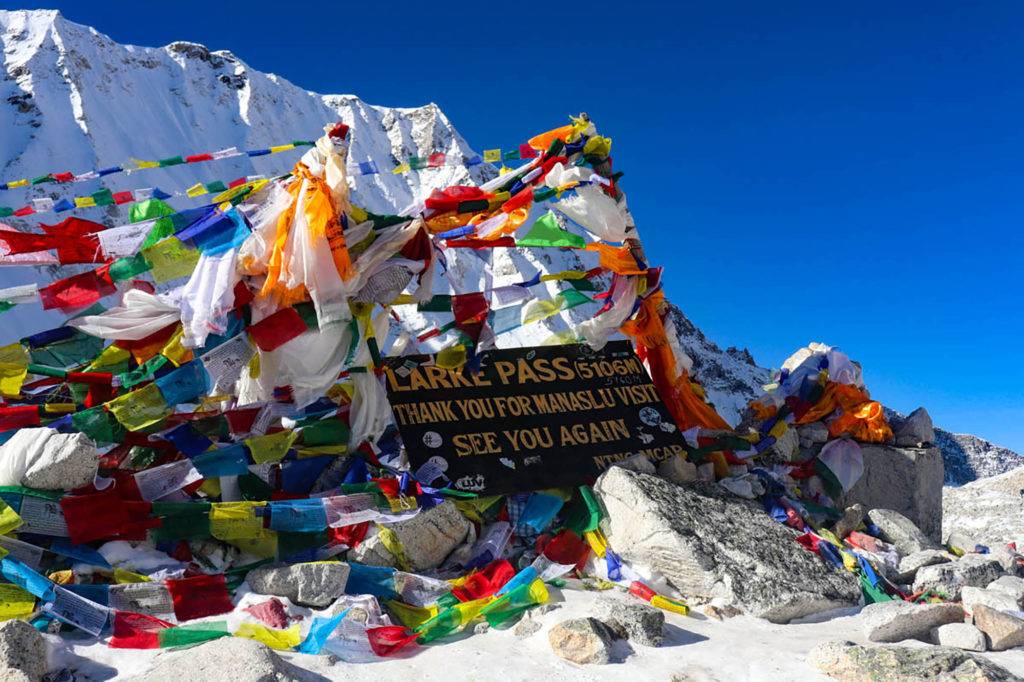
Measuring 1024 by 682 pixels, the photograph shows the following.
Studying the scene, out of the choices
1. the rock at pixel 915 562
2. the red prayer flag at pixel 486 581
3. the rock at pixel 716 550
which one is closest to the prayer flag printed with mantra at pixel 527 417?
the rock at pixel 716 550

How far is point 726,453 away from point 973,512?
6.33 meters

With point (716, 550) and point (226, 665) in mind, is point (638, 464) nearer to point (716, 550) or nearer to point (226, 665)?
point (716, 550)

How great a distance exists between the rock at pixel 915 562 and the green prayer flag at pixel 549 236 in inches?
126

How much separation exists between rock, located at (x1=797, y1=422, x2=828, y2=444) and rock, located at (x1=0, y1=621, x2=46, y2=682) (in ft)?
21.9

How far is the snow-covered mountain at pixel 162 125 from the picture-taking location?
265 feet

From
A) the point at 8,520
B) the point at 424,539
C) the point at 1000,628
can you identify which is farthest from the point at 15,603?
the point at 1000,628

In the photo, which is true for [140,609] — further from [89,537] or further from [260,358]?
[260,358]

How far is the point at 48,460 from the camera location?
4.52 metres

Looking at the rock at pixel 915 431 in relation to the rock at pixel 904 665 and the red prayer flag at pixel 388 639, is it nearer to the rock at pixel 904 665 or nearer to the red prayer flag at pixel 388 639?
the rock at pixel 904 665

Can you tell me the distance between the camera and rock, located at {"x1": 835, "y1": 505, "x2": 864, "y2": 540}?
654 centimetres

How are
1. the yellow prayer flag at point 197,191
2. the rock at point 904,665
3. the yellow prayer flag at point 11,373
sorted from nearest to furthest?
the rock at point 904,665 < the yellow prayer flag at point 11,373 < the yellow prayer flag at point 197,191

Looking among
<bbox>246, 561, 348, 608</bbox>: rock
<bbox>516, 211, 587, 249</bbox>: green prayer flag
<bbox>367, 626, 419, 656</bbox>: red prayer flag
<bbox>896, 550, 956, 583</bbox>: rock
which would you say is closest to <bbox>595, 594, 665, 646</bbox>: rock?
<bbox>367, 626, 419, 656</bbox>: red prayer flag

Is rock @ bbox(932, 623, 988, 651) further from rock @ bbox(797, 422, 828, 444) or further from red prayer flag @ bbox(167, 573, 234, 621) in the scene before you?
rock @ bbox(797, 422, 828, 444)

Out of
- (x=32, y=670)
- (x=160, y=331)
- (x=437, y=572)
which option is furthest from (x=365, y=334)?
(x=32, y=670)
